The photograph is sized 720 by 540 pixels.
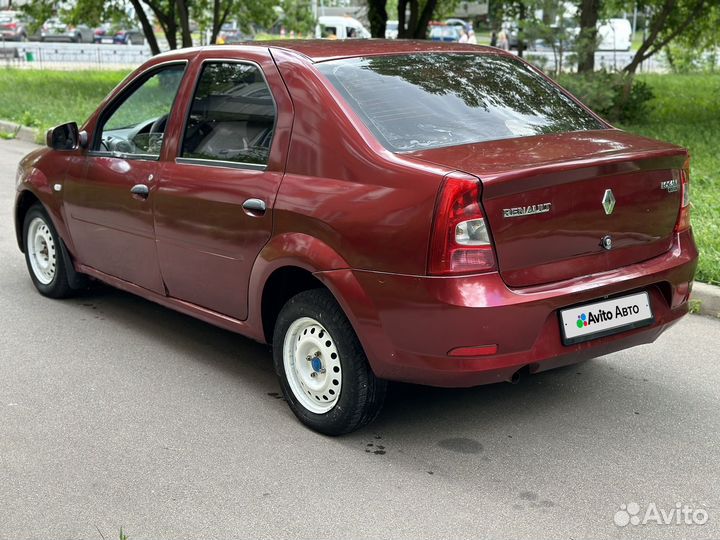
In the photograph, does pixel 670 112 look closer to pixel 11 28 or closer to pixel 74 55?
pixel 74 55

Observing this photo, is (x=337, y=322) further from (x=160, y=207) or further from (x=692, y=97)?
(x=692, y=97)

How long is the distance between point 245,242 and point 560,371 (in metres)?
1.82

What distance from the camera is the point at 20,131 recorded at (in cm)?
1580

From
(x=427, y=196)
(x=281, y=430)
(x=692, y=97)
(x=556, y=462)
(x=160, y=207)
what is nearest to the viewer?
(x=427, y=196)

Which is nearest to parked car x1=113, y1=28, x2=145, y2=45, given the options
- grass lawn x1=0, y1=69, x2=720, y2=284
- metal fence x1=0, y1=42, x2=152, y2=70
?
metal fence x1=0, y1=42, x2=152, y2=70

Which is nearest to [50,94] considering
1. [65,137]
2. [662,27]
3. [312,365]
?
[662,27]

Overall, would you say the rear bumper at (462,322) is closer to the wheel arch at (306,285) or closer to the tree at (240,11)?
the wheel arch at (306,285)

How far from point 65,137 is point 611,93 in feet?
30.6

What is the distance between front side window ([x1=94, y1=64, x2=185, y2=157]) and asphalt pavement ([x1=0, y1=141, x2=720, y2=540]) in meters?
1.15

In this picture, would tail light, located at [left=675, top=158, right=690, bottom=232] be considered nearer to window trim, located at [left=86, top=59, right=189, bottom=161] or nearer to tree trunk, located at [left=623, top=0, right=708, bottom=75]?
window trim, located at [left=86, top=59, right=189, bottom=161]

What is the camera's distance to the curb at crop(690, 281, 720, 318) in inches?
245

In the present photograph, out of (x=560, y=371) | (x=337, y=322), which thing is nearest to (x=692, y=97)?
(x=560, y=371)

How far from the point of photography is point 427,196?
379cm

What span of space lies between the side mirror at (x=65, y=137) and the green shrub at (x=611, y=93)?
8.59 m
